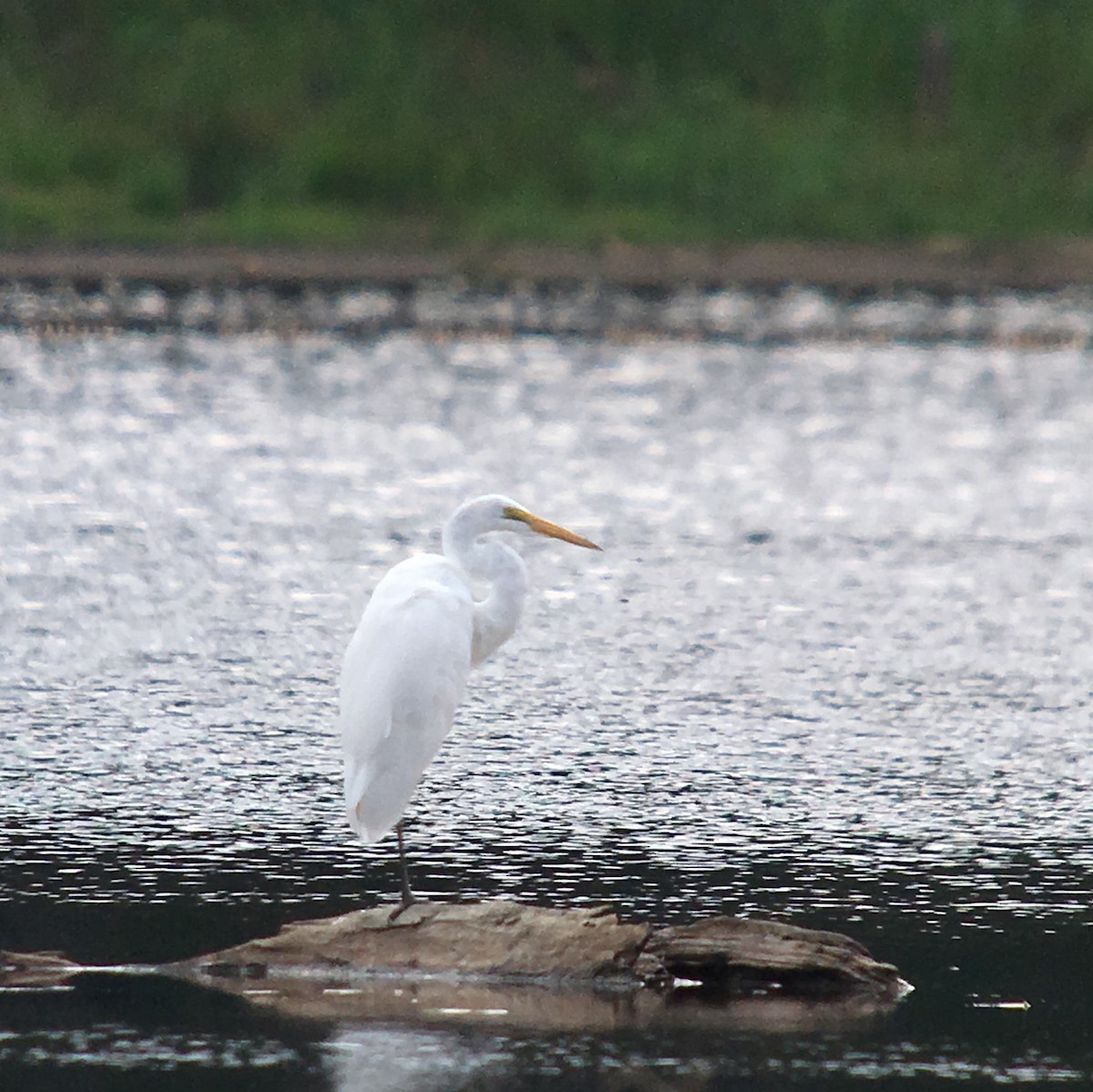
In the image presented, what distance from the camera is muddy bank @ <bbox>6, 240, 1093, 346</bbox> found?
2564cm

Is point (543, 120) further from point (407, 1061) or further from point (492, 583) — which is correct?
point (407, 1061)

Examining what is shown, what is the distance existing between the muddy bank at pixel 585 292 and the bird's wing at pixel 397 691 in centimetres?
1819

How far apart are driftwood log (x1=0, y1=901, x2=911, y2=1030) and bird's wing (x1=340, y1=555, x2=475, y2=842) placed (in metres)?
0.33

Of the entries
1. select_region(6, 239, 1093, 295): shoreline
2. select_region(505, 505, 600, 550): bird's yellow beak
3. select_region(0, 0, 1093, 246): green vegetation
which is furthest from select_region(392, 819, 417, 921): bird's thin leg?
select_region(0, 0, 1093, 246): green vegetation

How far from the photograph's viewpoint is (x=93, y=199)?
99.0 ft

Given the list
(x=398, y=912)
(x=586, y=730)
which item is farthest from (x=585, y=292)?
(x=398, y=912)

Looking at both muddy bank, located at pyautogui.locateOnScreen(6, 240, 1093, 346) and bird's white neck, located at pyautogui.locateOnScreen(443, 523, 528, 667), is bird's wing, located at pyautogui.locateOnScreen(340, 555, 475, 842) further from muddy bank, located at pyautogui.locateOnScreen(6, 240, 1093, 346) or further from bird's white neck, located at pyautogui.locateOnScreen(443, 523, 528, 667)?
muddy bank, located at pyautogui.locateOnScreen(6, 240, 1093, 346)

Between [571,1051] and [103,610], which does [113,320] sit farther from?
[571,1051]

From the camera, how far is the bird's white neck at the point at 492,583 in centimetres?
674

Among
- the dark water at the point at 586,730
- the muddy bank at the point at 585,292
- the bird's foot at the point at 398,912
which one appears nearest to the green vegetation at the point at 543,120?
the muddy bank at the point at 585,292

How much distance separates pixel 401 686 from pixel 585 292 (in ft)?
75.0

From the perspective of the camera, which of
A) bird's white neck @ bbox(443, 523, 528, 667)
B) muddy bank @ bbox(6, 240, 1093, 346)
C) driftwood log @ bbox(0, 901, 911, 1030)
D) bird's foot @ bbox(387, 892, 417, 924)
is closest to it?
driftwood log @ bbox(0, 901, 911, 1030)

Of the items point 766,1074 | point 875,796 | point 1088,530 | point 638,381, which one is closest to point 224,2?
point 638,381

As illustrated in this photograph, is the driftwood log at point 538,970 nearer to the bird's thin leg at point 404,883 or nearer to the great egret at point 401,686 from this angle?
the bird's thin leg at point 404,883
